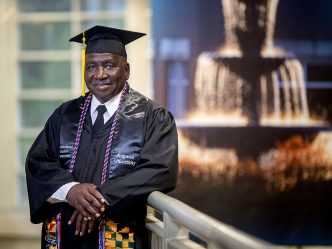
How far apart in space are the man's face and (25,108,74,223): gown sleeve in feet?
0.73

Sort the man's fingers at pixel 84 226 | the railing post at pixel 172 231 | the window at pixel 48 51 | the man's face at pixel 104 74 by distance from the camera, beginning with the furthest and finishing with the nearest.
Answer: the window at pixel 48 51, the man's face at pixel 104 74, the man's fingers at pixel 84 226, the railing post at pixel 172 231

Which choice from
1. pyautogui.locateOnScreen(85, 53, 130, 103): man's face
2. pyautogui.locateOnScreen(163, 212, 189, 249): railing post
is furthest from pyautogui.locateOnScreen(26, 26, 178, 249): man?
pyautogui.locateOnScreen(163, 212, 189, 249): railing post

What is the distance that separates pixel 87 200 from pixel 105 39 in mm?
621

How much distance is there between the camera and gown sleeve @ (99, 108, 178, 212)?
1908mm

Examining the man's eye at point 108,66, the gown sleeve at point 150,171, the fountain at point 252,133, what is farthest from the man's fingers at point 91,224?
the fountain at point 252,133

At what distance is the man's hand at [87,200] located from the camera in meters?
1.89

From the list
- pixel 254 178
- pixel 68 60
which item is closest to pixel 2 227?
pixel 68 60

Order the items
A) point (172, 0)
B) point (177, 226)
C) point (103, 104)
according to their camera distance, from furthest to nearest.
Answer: point (172, 0)
point (103, 104)
point (177, 226)

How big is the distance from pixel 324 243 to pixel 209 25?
1.84 meters

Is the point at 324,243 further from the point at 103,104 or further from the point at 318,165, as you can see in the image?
the point at 103,104

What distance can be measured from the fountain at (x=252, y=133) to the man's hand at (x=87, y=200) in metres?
2.35

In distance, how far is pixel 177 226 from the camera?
1.87m

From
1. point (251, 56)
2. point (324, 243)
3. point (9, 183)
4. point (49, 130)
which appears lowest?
point (324, 243)

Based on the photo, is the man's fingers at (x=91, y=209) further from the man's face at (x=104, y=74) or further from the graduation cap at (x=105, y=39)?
the graduation cap at (x=105, y=39)
